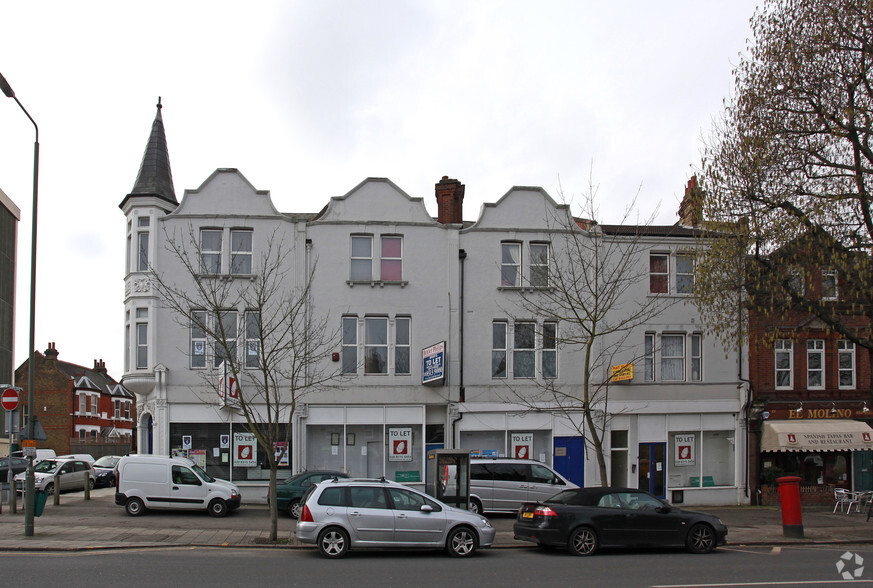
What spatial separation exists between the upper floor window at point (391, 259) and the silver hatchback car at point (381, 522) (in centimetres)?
1308

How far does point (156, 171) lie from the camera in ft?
94.4

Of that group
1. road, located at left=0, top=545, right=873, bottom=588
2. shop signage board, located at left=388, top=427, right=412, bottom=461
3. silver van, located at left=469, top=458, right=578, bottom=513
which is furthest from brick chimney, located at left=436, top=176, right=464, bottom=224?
road, located at left=0, top=545, right=873, bottom=588

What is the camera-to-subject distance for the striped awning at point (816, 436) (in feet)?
93.6

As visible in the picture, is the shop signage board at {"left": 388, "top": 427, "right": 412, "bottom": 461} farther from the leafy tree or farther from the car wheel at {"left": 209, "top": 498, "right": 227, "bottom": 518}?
the leafy tree

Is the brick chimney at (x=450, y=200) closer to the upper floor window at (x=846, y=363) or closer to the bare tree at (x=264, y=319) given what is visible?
the bare tree at (x=264, y=319)

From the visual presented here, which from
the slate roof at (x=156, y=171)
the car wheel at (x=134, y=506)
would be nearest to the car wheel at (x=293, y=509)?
the car wheel at (x=134, y=506)

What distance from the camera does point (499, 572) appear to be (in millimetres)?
14430

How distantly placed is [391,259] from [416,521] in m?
14.0

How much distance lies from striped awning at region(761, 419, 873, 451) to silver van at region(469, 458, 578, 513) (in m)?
9.20

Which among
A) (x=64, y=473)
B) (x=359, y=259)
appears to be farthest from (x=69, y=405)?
(x=359, y=259)

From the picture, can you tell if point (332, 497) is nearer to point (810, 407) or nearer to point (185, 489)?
point (185, 489)

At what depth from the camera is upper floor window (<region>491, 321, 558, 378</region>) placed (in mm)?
29234

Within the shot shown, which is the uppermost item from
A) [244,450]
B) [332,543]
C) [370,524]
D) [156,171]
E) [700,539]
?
[156,171]

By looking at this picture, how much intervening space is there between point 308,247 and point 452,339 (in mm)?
5808
